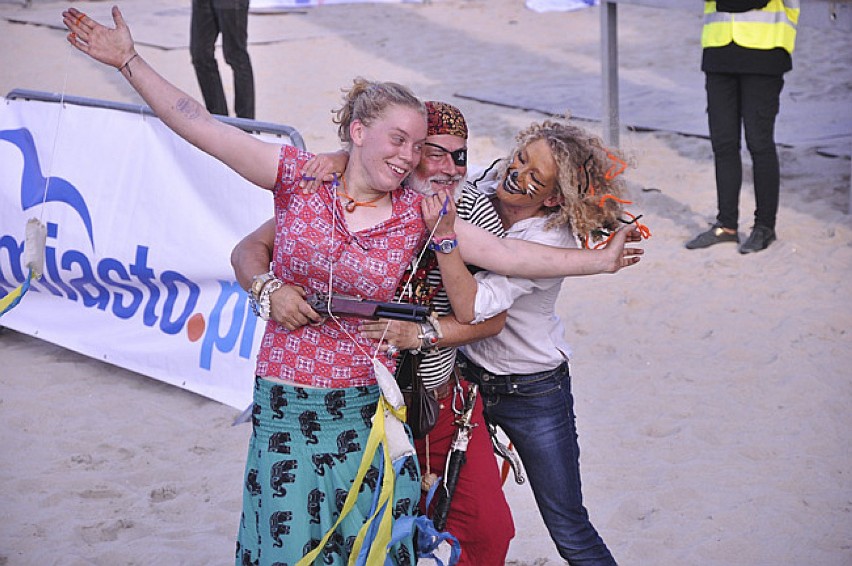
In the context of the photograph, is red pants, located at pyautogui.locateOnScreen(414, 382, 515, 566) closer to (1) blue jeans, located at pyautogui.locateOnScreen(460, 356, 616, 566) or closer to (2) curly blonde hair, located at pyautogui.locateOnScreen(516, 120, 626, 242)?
(1) blue jeans, located at pyautogui.locateOnScreen(460, 356, 616, 566)

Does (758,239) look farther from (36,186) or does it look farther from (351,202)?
(351,202)

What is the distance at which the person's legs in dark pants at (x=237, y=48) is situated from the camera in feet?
28.4

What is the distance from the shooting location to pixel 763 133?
22.1 feet

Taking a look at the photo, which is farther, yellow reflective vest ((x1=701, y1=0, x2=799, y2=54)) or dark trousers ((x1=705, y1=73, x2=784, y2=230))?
dark trousers ((x1=705, y1=73, x2=784, y2=230))

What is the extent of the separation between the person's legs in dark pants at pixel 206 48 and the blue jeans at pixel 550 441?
618 centimetres

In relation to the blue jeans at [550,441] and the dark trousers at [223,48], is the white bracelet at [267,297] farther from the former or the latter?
the dark trousers at [223,48]

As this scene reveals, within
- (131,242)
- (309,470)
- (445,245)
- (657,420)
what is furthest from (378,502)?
(131,242)

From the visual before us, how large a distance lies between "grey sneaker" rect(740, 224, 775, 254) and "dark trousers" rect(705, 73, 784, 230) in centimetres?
4

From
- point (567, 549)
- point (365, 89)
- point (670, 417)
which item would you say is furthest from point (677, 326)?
point (365, 89)

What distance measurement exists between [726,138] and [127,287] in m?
3.73

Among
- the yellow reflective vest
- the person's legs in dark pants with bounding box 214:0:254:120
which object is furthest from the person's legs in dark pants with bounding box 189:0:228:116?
the yellow reflective vest

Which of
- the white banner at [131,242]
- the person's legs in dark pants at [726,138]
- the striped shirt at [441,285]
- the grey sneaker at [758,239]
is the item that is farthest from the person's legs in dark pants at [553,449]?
the person's legs in dark pants at [726,138]

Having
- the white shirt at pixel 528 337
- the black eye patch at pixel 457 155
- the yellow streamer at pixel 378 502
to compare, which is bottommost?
the yellow streamer at pixel 378 502

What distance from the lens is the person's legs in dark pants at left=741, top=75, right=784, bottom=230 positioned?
6668 mm
